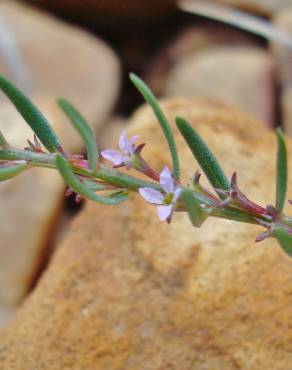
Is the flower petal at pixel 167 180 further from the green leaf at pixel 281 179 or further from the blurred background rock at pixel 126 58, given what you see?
the blurred background rock at pixel 126 58

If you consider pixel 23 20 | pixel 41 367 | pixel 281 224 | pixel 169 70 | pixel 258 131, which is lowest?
pixel 169 70

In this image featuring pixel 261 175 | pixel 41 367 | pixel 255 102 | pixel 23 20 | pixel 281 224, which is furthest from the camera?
pixel 23 20

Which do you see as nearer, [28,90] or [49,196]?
[49,196]

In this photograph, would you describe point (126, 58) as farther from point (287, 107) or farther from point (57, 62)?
point (287, 107)

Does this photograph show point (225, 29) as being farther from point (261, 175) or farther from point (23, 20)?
point (261, 175)

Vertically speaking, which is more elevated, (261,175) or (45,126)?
(45,126)

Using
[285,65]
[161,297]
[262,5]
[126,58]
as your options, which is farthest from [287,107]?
[161,297]

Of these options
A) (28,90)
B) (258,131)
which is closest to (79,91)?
(28,90)
